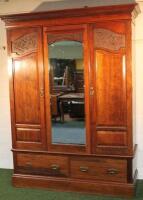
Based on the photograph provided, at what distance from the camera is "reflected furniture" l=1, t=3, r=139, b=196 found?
3436mm

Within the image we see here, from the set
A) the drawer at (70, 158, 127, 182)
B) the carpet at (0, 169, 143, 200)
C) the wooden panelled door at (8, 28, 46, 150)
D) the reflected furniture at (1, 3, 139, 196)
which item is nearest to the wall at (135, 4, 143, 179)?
the reflected furniture at (1, 3, 139, 196)

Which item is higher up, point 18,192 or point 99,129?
point 99,129

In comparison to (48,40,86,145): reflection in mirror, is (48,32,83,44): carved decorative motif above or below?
above

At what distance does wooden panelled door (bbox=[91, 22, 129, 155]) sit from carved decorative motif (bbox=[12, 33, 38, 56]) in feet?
2.34

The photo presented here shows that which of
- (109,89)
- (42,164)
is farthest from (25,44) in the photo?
(42,164)

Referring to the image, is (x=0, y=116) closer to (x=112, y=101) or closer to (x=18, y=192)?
(x=18, y=192)

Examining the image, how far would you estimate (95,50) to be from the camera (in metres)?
3.49

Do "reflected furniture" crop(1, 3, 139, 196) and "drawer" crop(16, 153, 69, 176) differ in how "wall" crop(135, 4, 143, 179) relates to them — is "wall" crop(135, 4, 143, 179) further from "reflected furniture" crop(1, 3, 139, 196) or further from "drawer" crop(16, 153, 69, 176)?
"drawer" crop(16, 153, 69, 176)

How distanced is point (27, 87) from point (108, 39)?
1113 millimetres

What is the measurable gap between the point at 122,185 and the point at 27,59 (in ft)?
5.97

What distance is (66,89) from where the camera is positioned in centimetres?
365

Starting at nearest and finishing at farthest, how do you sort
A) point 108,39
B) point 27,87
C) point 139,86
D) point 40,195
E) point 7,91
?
point 108,39 → point 40,195 → point 27,87 → point 139,86 → point 7,91

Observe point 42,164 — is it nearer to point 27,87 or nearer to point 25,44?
point 27,87

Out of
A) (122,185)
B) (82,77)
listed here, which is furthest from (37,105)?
(122,185)
